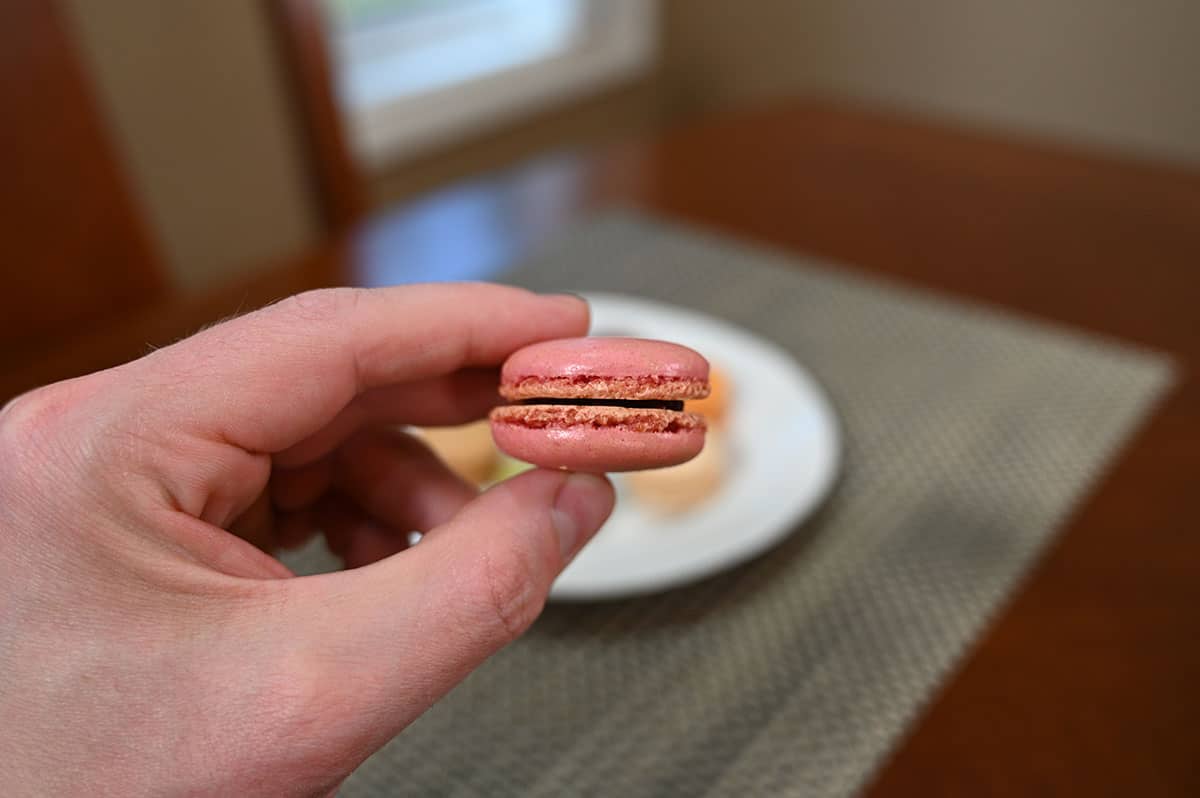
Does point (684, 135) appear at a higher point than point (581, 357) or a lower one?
lower

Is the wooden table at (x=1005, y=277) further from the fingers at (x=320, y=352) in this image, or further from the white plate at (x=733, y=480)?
the white plate at (x=733, y=480)

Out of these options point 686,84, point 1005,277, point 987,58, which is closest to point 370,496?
point 1005,277

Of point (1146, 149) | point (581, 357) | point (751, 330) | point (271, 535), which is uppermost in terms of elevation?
point (581, 357)

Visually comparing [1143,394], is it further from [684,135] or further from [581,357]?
[684,135]

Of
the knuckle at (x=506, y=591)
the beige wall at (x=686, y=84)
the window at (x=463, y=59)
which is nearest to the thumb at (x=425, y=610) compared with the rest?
the knuckle at (x=506, y=591)

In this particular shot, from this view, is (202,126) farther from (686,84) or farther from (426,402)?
(686,84)

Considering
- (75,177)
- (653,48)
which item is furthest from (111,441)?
(653,48)

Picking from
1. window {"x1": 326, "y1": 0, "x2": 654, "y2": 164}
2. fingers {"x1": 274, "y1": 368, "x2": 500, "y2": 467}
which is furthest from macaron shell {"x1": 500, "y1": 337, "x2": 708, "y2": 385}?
window {"x1": 326, "y1": 0, "x2": 654, "y2": 164}
